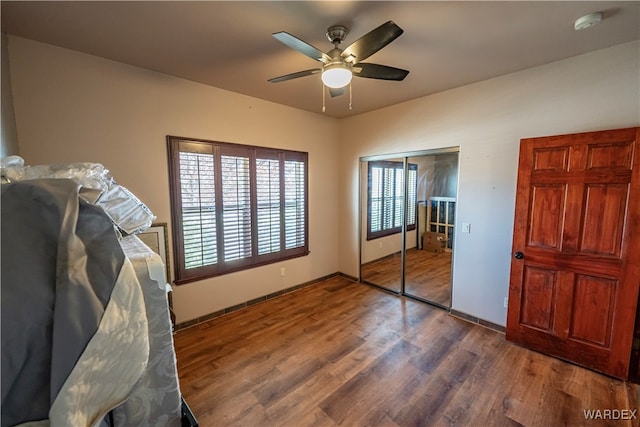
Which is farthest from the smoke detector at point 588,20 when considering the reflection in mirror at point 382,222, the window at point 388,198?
the reflection in mirror at point 382,222

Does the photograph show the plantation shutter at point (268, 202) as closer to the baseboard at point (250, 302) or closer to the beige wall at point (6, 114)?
the baseboard at point (250, 302)

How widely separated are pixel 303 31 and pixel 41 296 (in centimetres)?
216

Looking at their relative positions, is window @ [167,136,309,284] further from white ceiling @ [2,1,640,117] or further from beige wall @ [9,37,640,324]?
white ceiling @ [2,1,640,117]

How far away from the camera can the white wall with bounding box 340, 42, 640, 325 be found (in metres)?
2.24

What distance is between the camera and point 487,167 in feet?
9.53

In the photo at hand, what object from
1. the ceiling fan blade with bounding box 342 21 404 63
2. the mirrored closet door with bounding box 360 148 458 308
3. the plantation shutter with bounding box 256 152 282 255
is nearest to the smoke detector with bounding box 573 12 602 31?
the ceiling fan blade with bounding box 342 21 404 63

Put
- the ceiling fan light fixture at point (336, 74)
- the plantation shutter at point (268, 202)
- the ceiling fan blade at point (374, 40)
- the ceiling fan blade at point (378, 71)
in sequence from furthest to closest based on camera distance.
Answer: the plantation shutter at point (268, 202)
the ceiling fan blade at point (378, 71)
the ceiling fan light fixture at point (336, 74)
the ceiling fan blade at point (374, 40)

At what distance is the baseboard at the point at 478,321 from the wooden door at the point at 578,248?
0.23 meters

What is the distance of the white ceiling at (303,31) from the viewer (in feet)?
5.65

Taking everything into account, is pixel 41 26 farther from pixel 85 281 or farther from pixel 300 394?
pixel 300 394

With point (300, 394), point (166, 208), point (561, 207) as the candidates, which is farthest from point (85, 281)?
point (561, 207)

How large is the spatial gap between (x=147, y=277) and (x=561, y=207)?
10.4 ft

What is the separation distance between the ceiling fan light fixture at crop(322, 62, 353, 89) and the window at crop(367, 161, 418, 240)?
2.12 meters

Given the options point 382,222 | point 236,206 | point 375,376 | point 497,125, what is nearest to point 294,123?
point 236,206
